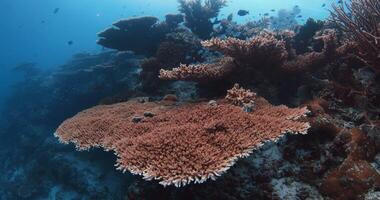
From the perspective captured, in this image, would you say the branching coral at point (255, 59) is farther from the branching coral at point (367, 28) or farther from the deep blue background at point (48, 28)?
the deep blue background at point (48, 28)

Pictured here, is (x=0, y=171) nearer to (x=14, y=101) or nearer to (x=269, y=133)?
(x=14, y=101)

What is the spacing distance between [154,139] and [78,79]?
484 inches

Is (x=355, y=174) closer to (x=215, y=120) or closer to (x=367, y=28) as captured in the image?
(x=215, y=120)

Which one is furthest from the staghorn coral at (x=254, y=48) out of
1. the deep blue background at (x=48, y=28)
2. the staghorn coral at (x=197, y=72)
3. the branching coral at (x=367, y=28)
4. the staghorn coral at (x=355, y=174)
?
the deep blue background at (x=48, y=28)

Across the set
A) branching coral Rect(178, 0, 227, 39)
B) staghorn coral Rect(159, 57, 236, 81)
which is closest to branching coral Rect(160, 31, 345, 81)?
staghorn coral Rect(159, 57, 236, 81)

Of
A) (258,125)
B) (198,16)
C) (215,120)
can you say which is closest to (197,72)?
(215,120)

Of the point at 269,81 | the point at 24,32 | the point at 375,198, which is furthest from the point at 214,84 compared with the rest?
the point at 24,32

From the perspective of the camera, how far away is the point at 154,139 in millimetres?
4078

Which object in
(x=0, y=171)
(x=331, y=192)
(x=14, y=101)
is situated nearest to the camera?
(x=331, y=192)

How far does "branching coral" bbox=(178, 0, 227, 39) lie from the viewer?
481 inches

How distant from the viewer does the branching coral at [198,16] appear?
12.2 metres

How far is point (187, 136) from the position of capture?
13.0 ft

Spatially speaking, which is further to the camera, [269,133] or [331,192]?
[269,133]

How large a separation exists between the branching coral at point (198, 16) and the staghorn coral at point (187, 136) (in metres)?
7.09
